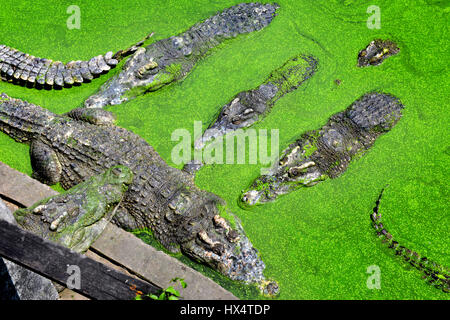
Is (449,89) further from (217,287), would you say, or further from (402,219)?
(217,287)

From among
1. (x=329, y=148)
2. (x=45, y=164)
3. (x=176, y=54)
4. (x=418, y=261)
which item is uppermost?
(x=176, y=54)

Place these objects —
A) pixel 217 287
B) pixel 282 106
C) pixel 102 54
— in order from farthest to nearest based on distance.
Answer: pixel 102 54
pixel 282 106
pixel 217 287

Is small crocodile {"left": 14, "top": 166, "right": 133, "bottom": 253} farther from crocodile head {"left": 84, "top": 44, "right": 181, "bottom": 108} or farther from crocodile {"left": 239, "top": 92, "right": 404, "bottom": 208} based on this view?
crocodile {"left": 239, "top": 92, "right": 404, "bottom": 208}

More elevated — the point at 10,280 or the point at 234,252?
the point at 10,280

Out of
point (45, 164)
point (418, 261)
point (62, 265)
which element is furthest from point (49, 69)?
point (418, 261)

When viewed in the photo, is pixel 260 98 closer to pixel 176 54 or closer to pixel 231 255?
pixel 176 54

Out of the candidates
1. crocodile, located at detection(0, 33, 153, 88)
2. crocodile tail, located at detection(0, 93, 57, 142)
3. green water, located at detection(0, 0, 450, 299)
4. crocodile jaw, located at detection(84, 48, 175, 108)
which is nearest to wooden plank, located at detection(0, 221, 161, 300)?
green water, located at detection(0, 0, 450, 299)

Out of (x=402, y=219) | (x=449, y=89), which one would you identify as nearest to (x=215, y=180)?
(x=402, y=219)
